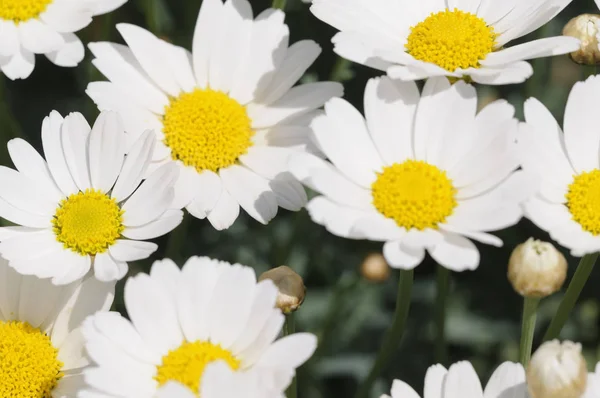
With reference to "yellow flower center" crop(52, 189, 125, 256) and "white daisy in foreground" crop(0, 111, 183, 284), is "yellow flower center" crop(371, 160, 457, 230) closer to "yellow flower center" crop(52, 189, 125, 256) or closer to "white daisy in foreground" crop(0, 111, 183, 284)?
"white daisy in foreground" crop(0, 111, 183, 284)

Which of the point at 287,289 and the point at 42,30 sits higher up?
the point at 42,30

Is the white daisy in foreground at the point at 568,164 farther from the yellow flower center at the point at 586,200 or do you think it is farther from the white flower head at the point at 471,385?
the white flower head at the point at 471,385

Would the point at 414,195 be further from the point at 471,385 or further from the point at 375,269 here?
the point at 375,269

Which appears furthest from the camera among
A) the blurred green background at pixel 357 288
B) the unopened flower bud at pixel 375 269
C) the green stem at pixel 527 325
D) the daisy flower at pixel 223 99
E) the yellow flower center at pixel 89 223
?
the blurred green background at pixel 357 288

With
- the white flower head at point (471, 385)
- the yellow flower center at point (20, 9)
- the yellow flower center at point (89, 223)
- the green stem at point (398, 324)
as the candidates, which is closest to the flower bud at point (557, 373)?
the white flower head at point (471, 385)

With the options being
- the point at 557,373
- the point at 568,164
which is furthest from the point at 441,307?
the point at 557,373
